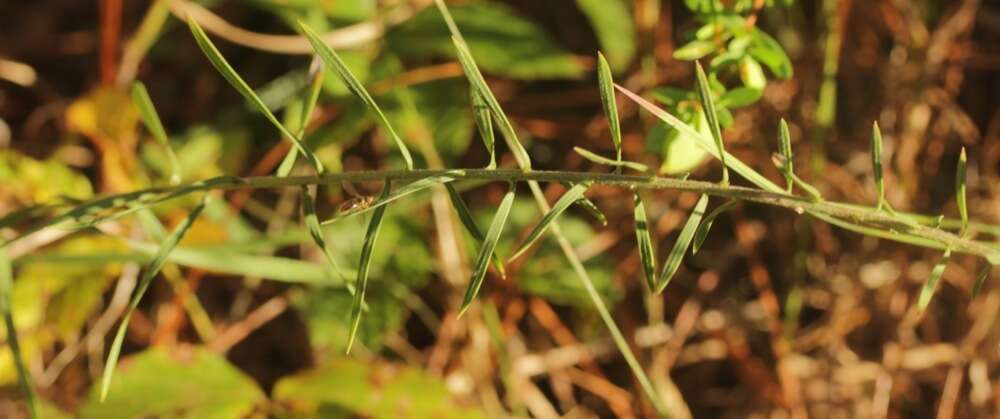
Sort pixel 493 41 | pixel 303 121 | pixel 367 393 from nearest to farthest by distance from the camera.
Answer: pixel 303 121, pixel 367 393, pixel 493 41

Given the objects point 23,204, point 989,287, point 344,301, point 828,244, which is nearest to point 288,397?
point 344,301

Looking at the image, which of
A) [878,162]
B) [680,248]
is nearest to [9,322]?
[680,248]

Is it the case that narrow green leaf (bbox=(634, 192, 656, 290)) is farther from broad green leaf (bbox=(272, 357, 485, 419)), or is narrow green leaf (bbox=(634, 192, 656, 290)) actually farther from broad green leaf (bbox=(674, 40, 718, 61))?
broad green leaf (bbox=(272, 357, 485, 419))

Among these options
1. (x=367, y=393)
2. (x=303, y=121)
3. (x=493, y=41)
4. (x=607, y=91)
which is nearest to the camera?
(x=607, y=91)

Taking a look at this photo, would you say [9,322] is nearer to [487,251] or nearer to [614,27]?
[487,251]

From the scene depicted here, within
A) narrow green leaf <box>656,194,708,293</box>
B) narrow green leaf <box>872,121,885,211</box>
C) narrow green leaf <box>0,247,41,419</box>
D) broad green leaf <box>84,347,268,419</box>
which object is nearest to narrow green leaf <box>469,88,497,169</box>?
narrow green leaf <box>656,194,708,293</box>

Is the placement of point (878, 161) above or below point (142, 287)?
A: above

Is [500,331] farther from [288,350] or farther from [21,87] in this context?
[21,87]
